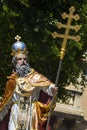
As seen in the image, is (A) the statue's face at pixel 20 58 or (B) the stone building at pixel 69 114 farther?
(B) the stone building at pixel 69 114

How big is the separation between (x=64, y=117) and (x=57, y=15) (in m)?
8.48

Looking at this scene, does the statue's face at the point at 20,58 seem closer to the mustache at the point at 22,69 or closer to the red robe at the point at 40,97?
the mustache at the point at 22,69

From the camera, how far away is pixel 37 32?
67.4 ft

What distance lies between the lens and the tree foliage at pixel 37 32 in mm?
20062

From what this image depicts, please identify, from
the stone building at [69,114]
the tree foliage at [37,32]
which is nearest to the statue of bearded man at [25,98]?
the tree foliage at [37,32]

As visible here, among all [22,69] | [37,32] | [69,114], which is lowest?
[69,114]

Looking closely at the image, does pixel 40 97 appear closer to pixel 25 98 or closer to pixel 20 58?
pixel 25 98

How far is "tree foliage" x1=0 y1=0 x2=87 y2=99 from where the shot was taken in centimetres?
2006

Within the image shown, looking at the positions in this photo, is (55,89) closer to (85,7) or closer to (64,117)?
(85,7)

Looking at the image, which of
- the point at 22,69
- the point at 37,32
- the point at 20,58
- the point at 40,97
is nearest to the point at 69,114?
the point at 37,32

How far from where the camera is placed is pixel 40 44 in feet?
67.2

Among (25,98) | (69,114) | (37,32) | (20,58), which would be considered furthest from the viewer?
(69,114)

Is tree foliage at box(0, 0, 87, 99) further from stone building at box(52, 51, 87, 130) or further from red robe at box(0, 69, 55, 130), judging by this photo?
stone building at box(52, 51, 87, 130)

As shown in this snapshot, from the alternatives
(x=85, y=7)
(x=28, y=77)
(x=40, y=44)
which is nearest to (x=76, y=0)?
(x=85, y=7)
